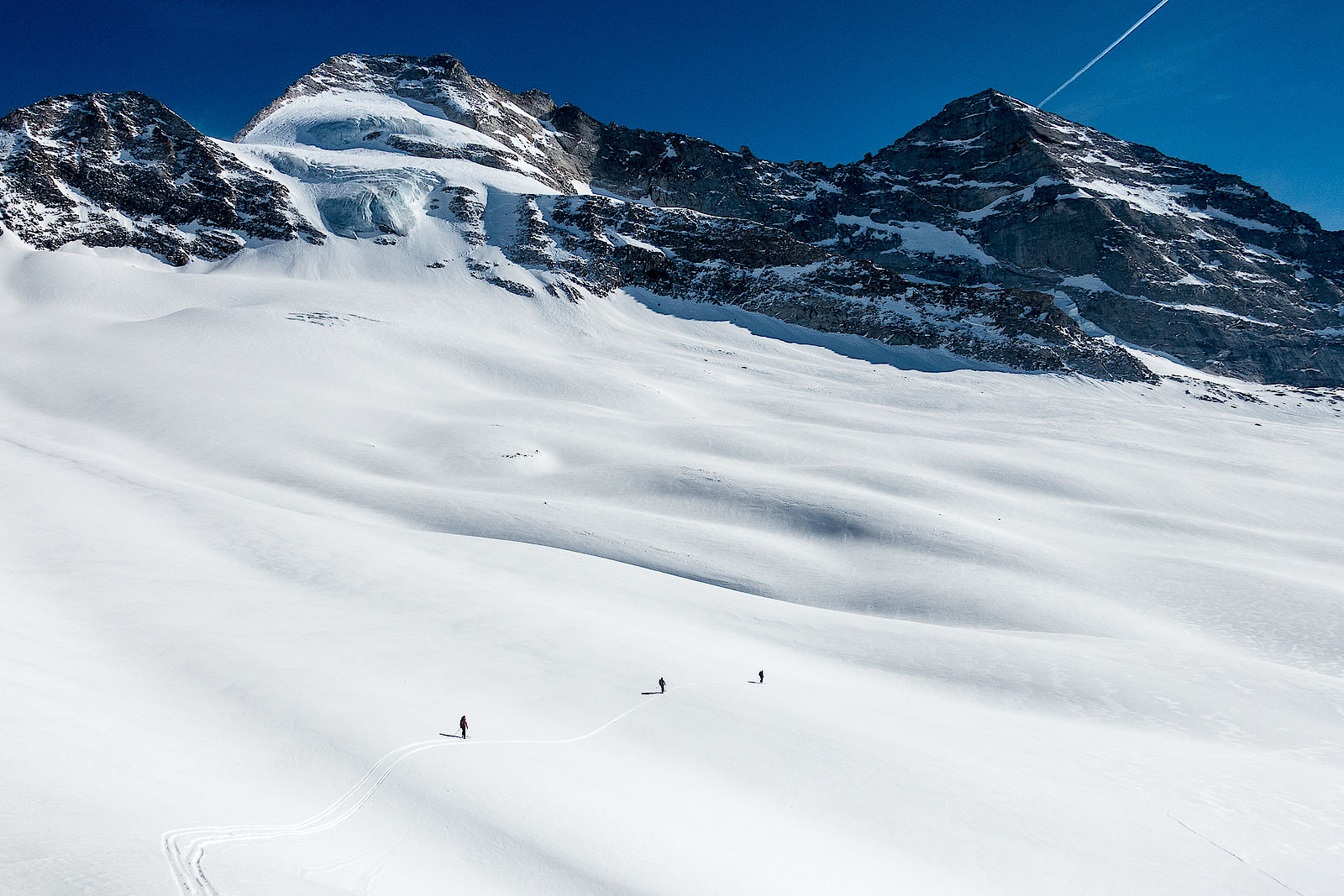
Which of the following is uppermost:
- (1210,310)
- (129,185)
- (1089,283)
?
(1089,283)

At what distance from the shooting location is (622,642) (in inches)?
693

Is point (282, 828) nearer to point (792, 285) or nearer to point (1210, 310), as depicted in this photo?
point (792, 285)

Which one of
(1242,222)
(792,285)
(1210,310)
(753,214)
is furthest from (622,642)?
(1242,222)

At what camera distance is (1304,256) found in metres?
112

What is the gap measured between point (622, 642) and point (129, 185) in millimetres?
86440

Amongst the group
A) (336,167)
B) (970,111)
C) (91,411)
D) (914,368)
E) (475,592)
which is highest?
(970,111)

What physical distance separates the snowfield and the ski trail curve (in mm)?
65

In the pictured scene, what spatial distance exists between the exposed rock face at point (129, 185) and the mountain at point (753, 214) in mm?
269

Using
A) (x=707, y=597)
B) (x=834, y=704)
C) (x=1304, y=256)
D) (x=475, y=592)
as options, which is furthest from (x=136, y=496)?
(x=1304, y=256)

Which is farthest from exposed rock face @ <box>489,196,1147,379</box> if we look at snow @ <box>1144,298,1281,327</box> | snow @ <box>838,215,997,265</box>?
snow @ <box>838,215,997,265</box>

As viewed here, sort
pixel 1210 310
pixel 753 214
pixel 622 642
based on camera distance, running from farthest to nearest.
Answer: pixel 753 214
pixel 1210 310
pixel 622 642

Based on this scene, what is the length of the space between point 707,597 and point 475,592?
25.9 ft

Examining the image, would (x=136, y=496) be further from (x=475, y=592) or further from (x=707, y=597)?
(x=707, y=597)

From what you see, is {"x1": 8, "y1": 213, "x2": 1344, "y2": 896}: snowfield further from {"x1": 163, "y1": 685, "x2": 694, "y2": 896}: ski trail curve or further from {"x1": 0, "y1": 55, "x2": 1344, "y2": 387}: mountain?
{"x1": 0, "y1": 55, "x2": 1344, "y2": 387}: mountain
